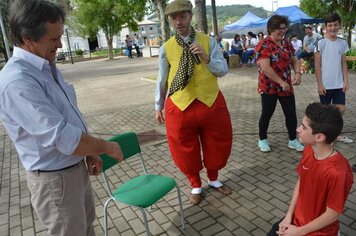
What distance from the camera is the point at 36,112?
1.56m

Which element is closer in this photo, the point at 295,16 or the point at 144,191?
the point at 144,191

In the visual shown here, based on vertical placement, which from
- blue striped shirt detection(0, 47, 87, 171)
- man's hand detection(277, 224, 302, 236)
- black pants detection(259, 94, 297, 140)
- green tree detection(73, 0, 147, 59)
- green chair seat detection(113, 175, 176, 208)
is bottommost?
man's hand detection(277, 224, 302, 236)

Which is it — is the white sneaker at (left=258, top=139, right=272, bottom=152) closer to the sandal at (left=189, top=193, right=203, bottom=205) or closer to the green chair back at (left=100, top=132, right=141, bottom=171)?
the sandal at (left=189, top=193, right=203, bottom=205)

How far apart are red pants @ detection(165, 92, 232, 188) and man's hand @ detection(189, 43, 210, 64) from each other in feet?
1.39

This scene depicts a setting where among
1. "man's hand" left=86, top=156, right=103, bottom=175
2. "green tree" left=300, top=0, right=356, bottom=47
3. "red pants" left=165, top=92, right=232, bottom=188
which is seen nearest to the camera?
"man's hand" left=86, top=156, right=103, bottom=175

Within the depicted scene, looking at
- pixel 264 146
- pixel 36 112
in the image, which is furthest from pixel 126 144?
pixel 264 146

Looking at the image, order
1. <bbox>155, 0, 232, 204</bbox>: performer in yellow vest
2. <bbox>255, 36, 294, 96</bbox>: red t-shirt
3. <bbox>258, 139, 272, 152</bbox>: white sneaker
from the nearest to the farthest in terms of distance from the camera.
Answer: <bbox>155, 0, 232, 204</bbox>: performer in yellow vest → <bbox>255, 36, 294, 96</bbox>: red t-shirt → <bbox>258, 139, 272, 152</bbox>: white sneaker

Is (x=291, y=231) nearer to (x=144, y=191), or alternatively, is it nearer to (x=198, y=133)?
(x=144, y=191)


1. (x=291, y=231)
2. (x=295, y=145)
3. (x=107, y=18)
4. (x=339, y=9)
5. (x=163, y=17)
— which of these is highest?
(x=107, y=18)

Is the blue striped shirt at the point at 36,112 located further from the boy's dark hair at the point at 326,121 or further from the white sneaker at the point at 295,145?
the white sneaker at the point at 295,145

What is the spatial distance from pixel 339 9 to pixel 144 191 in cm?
2100

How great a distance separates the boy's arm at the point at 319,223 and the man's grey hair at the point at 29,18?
1845 millimetres

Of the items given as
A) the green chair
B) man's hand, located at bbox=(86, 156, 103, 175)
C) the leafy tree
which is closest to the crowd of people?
man's hand, located at bbox=(86, 156, 103, 175)

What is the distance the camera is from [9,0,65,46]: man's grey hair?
160 cm
